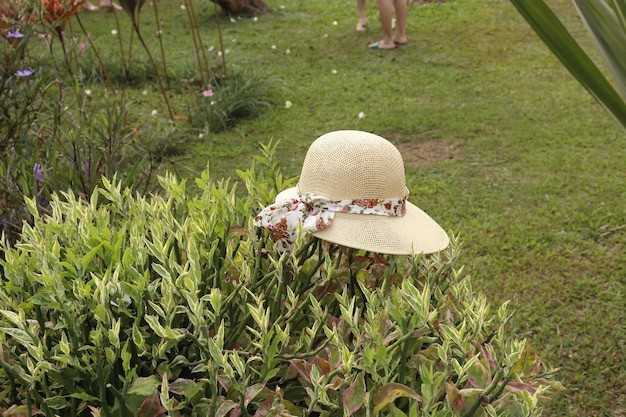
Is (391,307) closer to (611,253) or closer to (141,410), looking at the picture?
(141,410)

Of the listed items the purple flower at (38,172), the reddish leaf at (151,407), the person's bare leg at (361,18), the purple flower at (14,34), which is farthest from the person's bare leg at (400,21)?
the reddish leaf at (151,407)

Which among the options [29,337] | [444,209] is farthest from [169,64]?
[29,337]

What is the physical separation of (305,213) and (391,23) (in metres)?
5.63

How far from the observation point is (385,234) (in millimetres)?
1450

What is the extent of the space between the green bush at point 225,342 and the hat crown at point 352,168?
0.14 m

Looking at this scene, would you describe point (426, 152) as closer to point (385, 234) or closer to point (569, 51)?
point (569, 51)

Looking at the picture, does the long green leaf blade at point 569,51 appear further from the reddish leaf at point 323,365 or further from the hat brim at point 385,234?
the reddish leaf at point 323,365

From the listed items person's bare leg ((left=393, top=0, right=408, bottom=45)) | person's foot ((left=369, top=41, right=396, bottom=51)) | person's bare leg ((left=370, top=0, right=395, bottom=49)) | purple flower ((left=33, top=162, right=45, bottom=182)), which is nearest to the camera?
purple flower ((left=33, top=162, right=45, bottom=182))

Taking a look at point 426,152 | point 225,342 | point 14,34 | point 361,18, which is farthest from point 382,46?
point 225,342

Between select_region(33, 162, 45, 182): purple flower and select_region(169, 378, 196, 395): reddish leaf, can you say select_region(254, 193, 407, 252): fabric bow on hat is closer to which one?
select_region(169, 378, 196, 395): reddish leaf

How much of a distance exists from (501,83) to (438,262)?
4.49 meters

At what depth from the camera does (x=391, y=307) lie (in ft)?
3.94

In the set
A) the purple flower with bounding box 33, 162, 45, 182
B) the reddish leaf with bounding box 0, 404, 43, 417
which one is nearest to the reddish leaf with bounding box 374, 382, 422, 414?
the reddish leaf with bounding box 0, 404, 43, 417

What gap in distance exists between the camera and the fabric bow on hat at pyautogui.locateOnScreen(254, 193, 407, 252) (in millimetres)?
1435
